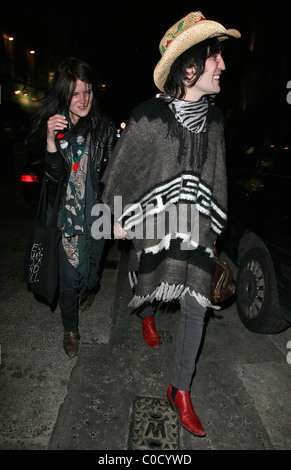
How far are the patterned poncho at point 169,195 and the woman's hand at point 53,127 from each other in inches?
18.1

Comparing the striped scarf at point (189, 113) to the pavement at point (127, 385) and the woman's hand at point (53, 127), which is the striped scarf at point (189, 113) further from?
the pavement at point (127, 385)

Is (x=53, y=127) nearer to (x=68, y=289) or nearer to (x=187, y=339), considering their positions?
(x=68, y=289)

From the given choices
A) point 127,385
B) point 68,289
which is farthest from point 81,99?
point 127,385

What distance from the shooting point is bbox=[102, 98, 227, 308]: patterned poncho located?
184 cm

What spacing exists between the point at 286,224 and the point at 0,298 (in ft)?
9.78

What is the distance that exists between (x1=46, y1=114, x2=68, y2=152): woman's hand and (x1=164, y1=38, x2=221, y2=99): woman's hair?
2.37ft

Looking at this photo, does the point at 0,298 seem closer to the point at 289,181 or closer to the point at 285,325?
the point at 285,325

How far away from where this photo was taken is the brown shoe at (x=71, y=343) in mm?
2621

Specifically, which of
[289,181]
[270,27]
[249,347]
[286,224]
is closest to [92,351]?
[249,347]

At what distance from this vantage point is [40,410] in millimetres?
2088

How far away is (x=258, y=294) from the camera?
116 inches

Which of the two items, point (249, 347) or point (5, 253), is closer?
point (249, 347)

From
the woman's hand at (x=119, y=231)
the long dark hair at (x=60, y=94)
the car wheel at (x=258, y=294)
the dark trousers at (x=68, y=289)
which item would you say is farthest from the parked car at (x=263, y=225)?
the long dark hair at (x=60, y=94)

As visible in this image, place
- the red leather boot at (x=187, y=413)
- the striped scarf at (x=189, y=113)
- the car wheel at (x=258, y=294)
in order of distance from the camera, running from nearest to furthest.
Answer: the striped scarf at (x=189, y=113), the red leather boot at (x=187, y=413), the car wheel at (x=258, y=294)
